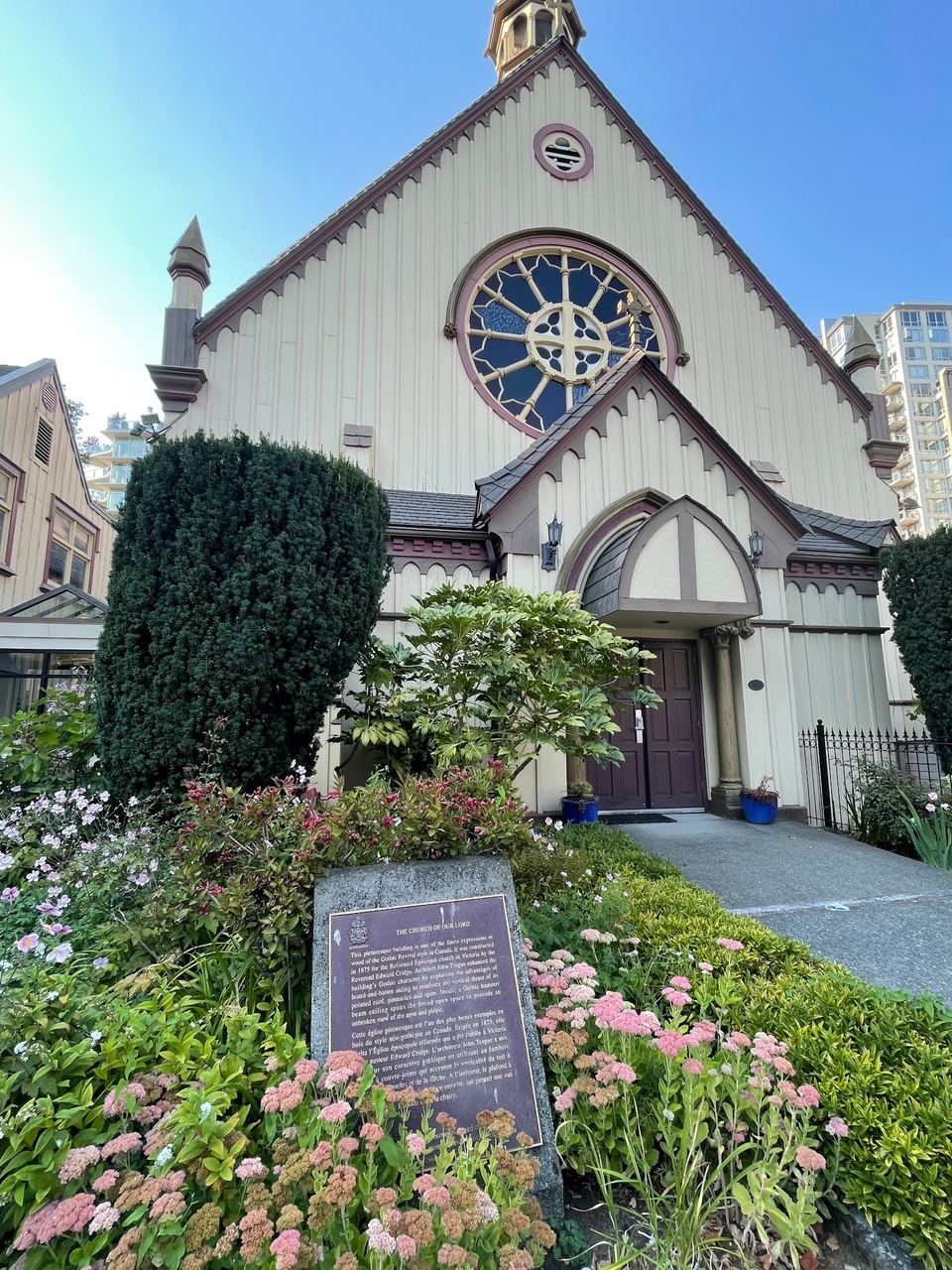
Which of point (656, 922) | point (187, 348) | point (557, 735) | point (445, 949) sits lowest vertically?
point (656, 922)

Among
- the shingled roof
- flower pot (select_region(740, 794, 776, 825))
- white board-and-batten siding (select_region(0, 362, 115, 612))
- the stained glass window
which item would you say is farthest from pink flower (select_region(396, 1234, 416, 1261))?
white board-and-batten siding (select_region(0, 362, 115, 612))

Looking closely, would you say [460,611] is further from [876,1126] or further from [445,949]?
[876,1126]

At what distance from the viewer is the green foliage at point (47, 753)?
207 inches

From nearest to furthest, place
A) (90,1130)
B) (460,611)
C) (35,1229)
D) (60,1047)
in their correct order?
(35,1229)
(90,1130)
(60,1047)
(460,611)

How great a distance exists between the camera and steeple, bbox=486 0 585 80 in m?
15.0

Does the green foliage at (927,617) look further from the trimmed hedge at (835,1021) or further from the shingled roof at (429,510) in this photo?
the shingled roof at (429,510)

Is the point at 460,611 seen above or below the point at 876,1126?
above

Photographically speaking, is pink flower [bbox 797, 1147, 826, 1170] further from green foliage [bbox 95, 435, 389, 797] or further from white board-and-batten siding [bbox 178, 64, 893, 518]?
white board-and-batten siding [bbox 178, 64, 893, 518]

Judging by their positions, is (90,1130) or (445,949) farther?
(445,949)

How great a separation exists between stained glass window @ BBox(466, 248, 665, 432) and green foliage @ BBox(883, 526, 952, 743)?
5900mm

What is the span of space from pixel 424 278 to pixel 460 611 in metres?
7.86

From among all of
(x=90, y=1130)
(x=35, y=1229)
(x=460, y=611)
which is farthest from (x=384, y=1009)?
(x=460, y=611)

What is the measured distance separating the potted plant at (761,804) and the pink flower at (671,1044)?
685 centimetres

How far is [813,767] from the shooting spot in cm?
930
